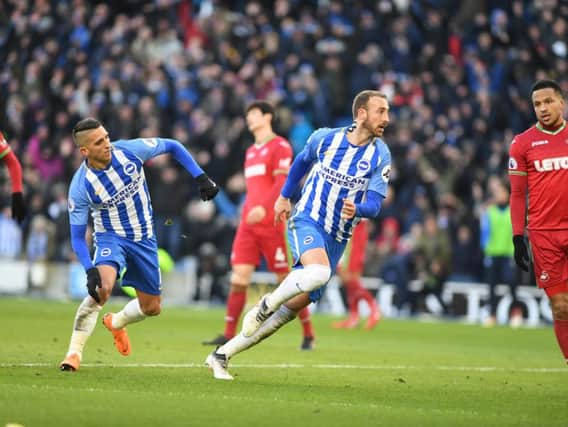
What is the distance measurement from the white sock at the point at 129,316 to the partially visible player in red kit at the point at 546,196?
11.2 ft

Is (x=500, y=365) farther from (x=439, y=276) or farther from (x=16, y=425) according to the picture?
(x=439, y=276)

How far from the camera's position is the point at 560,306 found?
9.58m

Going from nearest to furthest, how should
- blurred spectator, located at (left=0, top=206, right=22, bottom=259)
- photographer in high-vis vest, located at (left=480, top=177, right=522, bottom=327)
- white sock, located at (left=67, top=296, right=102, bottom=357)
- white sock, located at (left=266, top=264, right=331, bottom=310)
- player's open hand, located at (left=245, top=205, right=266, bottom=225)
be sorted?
white sock, located at (left=266, top=264, right=331, bottom=310) < white sock, located at (left=67, top=296, right=102, bottom=357) < player's open hand, located at (left=245, top=205, right=266, bottom=225) < photographer in high-vis vest, located at (left=480, top=177, right=522, bottom=327) < blurred spectator, located at (left=0, top=206, right=22, bottom=259)

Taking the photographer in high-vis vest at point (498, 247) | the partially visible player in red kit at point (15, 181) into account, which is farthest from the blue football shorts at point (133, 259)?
the photographer in high-vis vest at point (498, 247)

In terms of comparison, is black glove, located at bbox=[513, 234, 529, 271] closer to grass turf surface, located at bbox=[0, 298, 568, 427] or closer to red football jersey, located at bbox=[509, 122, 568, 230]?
red football jersey, located at bbox=[509, 122, 568, 230]

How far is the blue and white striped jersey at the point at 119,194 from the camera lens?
33.0 ft

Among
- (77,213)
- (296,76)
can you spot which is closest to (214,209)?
(296,76)

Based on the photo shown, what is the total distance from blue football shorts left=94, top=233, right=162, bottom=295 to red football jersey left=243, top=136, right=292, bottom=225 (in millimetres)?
3449

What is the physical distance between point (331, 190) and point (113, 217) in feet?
6.22

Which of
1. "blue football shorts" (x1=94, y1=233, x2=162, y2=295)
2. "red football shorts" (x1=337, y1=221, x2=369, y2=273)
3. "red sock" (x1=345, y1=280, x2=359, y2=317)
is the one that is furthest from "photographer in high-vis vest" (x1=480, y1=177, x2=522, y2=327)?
"blue football shorts" (x1=94, y1=233, x2=162, y2=295)

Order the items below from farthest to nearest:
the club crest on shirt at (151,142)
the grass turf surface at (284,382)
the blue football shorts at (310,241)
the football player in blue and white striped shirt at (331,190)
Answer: the club crest on shirt at (151,142), the blue football shorts at (310,241), the football player in blue and white striped shirt at (331,190), the grass turf surface at (284,382)

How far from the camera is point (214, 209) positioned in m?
25.2

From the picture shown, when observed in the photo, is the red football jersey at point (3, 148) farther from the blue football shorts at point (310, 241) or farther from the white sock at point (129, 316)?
the blue football shorts at point (310, 241)

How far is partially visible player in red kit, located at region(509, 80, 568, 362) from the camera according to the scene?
9.58 m
